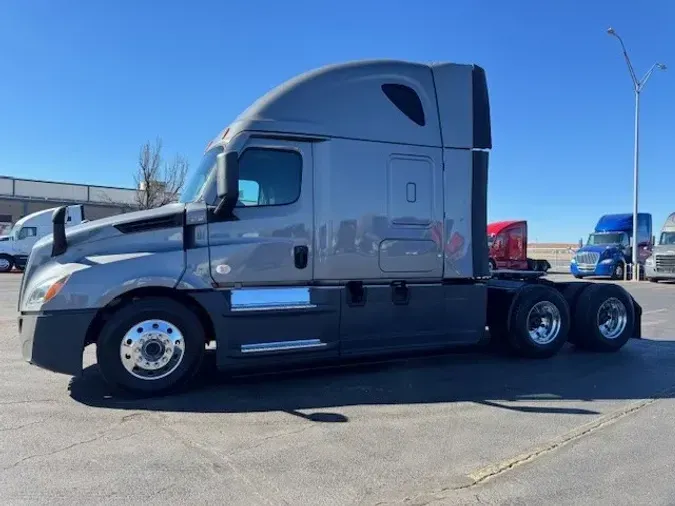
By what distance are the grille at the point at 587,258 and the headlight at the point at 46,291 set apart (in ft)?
89.4

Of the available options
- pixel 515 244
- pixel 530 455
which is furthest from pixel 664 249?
pixel 530 455

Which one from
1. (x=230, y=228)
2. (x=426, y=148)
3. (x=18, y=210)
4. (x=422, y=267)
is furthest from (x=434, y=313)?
(x=18, y=210)

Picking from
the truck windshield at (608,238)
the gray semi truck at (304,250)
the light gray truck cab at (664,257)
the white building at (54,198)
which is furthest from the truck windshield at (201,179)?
the white building at (54,198)

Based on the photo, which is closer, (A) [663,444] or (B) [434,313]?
(A) [663,444]

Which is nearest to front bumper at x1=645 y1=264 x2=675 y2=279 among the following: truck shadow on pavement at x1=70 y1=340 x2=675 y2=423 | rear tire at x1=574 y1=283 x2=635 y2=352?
rear tire at x1=574 y1=283 x2=635 y2=352

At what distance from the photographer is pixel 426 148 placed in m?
6.69

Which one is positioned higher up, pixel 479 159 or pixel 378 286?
pixel 479 159

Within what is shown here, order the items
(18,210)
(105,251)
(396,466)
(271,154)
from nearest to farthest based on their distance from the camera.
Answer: (396,466)
(105,251)
(271,154)
(18,210)

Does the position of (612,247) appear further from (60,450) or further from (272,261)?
(60,450)

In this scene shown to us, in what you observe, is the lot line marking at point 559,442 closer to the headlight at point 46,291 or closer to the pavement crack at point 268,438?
the pavement crack at point 268,438

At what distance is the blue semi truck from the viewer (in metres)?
27.6

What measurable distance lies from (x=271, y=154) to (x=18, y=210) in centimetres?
4162

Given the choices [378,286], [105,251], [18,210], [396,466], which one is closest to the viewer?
[396,466]

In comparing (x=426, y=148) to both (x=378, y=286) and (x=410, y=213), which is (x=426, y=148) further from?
(x=378, y=286)
